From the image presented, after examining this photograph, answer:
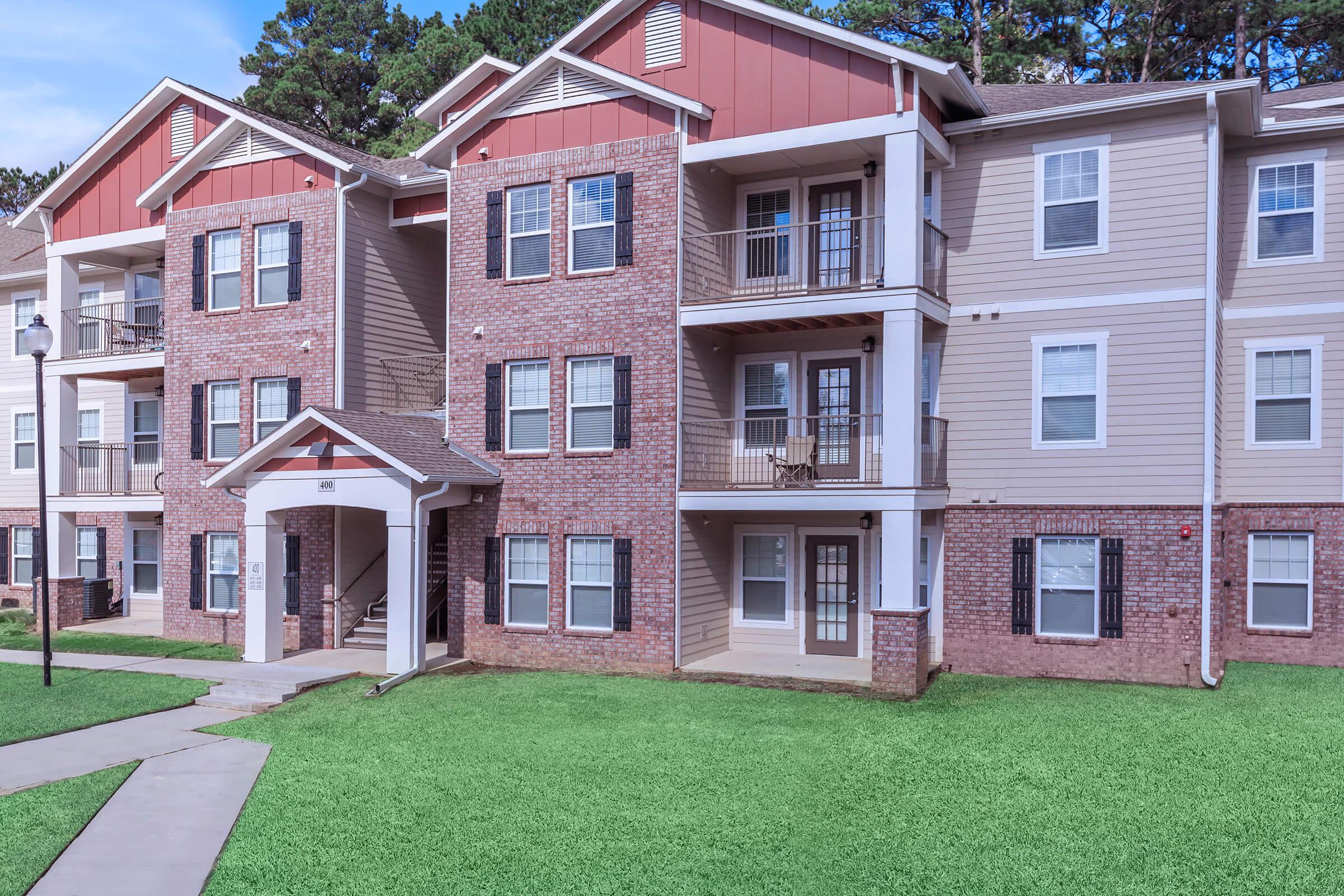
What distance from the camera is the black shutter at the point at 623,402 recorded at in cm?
1630

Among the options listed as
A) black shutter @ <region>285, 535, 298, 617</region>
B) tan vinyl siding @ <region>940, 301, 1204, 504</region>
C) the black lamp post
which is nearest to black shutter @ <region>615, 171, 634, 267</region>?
tan vinyl siding @ <region>940, 301, 1204, 504</region>

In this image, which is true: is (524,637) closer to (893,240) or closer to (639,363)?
(639,363)

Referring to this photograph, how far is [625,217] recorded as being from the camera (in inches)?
644

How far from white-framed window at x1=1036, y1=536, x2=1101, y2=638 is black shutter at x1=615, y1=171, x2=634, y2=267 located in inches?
285

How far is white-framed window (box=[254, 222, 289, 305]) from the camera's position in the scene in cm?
1916

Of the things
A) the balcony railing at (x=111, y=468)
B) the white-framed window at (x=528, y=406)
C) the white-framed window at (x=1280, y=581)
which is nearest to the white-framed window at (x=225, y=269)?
the balcony railing at (x=111, y=468)

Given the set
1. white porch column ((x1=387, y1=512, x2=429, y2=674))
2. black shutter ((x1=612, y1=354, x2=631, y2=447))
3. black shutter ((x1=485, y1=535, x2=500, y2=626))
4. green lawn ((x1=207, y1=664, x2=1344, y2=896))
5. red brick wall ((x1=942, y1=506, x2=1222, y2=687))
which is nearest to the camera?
green lawn ((x1=207, y1=664, x2=1344, y2=896))

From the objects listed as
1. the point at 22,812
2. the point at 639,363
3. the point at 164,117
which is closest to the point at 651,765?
the point at 22,812

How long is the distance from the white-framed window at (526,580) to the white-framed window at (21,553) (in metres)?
14.3

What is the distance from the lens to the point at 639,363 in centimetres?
1627

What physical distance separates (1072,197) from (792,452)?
5315 mm

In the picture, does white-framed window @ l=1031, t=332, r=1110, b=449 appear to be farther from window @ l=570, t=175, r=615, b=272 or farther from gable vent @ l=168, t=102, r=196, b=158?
gable vent @ l=168, t=102, r=196, b=158

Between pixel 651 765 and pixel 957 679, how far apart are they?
232 inches

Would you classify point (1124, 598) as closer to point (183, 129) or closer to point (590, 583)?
point (590, 583)
